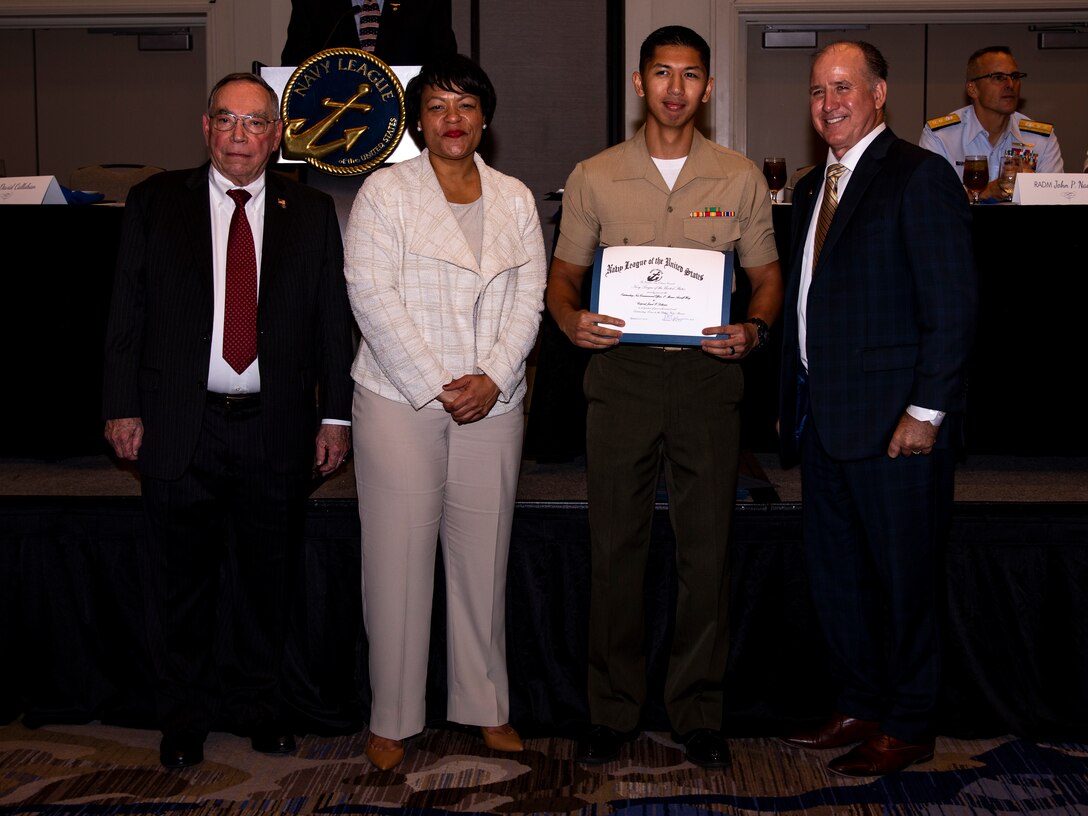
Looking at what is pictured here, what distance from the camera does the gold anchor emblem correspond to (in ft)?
10.8

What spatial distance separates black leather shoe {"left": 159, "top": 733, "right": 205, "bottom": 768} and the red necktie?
969 millimetres

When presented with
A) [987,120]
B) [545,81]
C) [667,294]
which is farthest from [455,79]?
[545,81]

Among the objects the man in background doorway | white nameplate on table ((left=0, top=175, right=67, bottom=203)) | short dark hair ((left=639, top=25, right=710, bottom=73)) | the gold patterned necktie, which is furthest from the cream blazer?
the man in background doorway

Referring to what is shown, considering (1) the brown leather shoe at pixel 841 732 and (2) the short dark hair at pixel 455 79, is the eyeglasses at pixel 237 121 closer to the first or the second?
(2) the short dark hair at pixel 455 79

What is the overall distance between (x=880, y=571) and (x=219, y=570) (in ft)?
5.65

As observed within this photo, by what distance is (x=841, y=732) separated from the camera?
8.98ft

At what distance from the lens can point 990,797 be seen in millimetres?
2537

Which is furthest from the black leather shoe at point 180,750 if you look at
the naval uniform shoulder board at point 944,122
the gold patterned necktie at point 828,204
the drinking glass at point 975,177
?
the naval uniform shoulder board at point 944,122

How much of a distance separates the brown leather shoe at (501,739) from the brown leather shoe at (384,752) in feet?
0.75

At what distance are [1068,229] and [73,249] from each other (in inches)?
132

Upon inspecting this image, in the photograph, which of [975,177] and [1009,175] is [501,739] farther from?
[1009,175]

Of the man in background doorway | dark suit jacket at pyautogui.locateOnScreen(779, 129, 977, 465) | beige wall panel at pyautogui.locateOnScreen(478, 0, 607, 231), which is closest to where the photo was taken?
dark suit jacket at pyautogui.locateOnScreen(779, 129, 977, 465)

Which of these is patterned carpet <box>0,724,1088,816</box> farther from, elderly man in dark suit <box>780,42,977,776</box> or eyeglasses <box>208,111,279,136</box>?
eyeglasses <box>208,111,279,136</box>

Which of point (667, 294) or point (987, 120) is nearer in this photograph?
point (667, 294)
